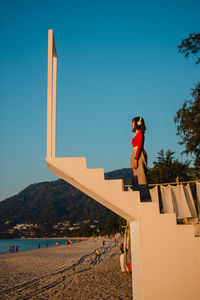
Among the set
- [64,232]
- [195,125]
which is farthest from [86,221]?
[195,125]

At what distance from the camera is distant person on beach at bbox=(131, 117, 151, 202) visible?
5478 mm

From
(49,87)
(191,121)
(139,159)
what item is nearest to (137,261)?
(139,159)

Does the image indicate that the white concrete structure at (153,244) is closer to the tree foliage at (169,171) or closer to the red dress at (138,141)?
the red dress at (138,141)

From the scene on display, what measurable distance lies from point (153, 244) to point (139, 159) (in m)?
1.92

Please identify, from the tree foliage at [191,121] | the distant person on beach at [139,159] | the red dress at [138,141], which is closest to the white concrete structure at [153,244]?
the distant person on beach at [139,159]

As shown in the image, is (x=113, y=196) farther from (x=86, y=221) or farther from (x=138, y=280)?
(x=86, y=221)

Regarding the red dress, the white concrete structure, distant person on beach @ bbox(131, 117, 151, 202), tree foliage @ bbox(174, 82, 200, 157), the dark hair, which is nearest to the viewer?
the white concrete structure

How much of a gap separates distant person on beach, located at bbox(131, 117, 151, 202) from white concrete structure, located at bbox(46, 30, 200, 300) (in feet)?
2.08

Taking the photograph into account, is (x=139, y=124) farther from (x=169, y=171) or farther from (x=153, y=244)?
(x=169, y=171)

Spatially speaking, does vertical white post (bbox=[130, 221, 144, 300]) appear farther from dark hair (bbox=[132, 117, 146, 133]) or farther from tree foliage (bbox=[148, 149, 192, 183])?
tree foliage (bbox=[148, 149, 192, 183])

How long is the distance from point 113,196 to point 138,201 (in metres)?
0.52

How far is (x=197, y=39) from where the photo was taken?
15.8m

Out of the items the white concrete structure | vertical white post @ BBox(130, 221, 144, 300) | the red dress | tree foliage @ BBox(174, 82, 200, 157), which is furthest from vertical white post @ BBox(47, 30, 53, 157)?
tree foliage @ BBox(174, 82, 200, 157)

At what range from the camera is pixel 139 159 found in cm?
564
